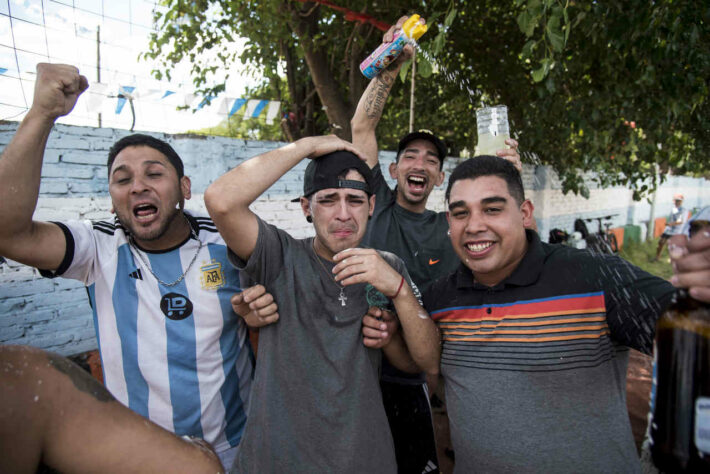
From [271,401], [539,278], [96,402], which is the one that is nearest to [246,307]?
[271,401]

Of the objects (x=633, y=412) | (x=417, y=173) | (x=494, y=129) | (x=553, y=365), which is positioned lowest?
(x=633, y=412)

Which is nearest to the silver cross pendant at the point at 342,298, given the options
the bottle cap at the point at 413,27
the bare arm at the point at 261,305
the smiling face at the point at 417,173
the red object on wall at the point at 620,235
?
the bare arm at the point at 261,305

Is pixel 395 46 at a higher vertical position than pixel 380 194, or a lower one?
higher

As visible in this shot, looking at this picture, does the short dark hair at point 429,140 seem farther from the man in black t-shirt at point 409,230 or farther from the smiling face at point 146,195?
the smiling face at point 146,195

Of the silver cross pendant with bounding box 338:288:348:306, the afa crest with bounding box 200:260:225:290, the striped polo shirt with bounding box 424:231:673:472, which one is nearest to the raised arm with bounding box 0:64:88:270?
the afa crest with bounding box 200:260:225:290

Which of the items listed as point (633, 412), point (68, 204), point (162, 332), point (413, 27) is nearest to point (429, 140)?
point (413, 27)

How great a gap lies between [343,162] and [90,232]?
1200 millimetres

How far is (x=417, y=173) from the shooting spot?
2879mm

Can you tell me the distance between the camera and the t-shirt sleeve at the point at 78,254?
1.73 meters

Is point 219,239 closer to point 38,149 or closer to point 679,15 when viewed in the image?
point 38,149

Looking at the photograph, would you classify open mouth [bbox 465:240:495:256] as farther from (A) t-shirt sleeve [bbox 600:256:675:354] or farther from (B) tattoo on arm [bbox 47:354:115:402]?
(B) tattoo on arm [bbox 47:354:115:402]

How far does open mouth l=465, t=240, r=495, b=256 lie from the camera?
1.71m

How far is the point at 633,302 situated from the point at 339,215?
1.18 metres

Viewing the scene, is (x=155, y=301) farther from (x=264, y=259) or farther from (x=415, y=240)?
(x=415, y=240)
